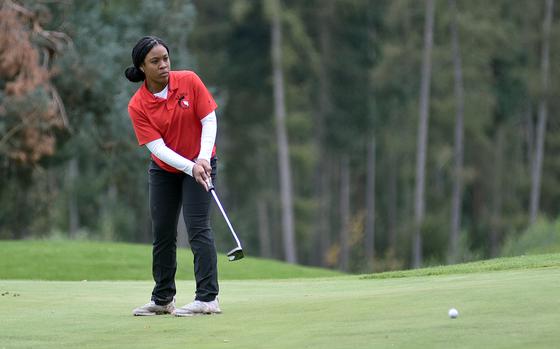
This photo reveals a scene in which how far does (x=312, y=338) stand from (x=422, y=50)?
160 ft

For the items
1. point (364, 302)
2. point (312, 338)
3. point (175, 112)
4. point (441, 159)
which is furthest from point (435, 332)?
point (441, 159)

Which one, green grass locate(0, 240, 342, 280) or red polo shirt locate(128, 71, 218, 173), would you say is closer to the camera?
red polo shirt locate(128, 71, 218, 173)

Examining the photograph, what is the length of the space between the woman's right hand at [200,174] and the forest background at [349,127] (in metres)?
27.0

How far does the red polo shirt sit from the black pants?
260mm

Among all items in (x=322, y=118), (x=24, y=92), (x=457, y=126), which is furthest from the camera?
(x=322, y=118)

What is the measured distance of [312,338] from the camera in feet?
23.2

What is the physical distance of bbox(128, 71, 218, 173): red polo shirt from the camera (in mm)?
9094

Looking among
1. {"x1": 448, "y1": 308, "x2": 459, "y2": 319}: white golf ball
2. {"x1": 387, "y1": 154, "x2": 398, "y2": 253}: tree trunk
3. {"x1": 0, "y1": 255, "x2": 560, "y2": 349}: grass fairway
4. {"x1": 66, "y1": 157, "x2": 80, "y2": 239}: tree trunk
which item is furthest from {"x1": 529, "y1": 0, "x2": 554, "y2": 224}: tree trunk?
{"x1": 448, "y1": 308, "x2": 459, "y2": 319}: white golf ball

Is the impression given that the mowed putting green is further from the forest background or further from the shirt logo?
the forest background

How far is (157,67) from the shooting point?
9078 mm

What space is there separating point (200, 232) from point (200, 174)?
0.49 meters

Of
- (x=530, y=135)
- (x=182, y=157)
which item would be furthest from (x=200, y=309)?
(x=530, y=135)

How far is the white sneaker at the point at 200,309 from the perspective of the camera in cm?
887

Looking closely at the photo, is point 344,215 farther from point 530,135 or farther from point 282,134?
point 282,134
